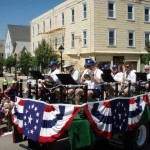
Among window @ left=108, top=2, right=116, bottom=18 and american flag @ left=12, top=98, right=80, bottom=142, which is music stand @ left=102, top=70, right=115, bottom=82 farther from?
window @ left=108, top=2, right=116, bottom=18

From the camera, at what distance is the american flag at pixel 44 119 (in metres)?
6.19

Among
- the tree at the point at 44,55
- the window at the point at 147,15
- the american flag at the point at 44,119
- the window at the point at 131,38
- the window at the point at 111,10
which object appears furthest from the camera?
the tree at the point at 44,55

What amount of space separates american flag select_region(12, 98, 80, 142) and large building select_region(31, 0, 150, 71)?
2581 centimetres

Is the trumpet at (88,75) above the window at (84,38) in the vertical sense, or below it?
below

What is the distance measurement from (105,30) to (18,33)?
4481 cm

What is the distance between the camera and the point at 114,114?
269 inches

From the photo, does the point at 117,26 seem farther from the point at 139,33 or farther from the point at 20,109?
the point at 20,109

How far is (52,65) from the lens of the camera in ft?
31.4

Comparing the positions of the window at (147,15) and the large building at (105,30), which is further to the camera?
the window at (147,15)

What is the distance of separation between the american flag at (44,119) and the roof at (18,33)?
67.6 meters

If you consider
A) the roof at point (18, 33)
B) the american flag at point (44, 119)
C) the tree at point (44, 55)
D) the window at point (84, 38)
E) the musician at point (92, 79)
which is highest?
the roof at point (18, 33)

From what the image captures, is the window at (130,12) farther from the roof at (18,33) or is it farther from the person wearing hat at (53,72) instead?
the roof at (18,33)

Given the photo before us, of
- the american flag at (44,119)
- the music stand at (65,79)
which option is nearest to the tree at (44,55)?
the music stand at (65,79)

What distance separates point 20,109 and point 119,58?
92.0ft
